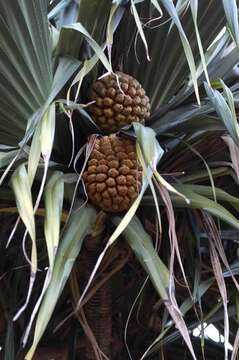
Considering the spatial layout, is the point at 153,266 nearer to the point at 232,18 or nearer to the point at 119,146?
the point at 119,146

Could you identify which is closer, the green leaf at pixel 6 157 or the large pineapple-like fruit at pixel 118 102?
the green leaf at pixel 6 157

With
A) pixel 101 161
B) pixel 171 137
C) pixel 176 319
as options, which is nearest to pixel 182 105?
pixel 171 137

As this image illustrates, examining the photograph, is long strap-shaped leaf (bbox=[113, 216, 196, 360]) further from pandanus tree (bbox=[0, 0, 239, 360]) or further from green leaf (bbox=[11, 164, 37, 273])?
green leaf (bbox=[11, 164, 37, 273])

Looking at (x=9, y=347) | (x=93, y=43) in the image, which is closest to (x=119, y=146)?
(x=93, y=43)

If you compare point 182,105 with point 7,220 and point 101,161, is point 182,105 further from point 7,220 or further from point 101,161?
point 7,220

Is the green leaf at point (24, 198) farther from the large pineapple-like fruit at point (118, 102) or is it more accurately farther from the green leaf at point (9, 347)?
the green leaf at point (9, 347)

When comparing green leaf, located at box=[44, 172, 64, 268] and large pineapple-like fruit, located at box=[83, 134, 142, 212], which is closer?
green leaf, located at box=[44, 172, 64, 268]

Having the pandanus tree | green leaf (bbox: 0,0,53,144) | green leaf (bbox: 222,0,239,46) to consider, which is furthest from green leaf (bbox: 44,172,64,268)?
green leaf (bbox: 222,0,239,46)

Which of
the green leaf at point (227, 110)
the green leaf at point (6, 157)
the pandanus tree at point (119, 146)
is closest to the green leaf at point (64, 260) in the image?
the pandanus tree at point (119, 146)
